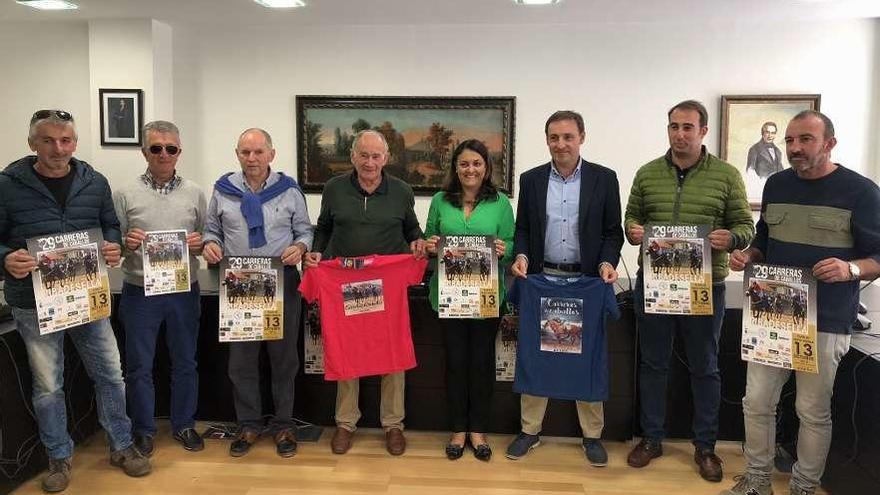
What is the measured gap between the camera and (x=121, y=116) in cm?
477

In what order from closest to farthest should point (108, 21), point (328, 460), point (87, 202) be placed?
point (87, 202)
point (328, 460)
point (108, 21)

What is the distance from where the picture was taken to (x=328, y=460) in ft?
9.32

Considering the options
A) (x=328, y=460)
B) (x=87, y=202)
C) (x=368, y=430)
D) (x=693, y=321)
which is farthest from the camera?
(x=368, y=430)

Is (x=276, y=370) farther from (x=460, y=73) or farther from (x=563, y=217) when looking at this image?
(x=460, y=73)

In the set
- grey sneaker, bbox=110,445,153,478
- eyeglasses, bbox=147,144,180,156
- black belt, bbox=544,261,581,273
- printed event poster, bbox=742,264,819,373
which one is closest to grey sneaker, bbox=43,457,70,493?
grey sneaker, bbox=110,445,153,478

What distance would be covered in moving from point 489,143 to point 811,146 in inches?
118

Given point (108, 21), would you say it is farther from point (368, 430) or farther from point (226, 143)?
point (368, 430)

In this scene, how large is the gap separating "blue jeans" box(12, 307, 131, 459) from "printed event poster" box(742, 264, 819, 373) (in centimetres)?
259

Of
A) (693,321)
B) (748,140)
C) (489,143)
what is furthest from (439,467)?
(748,140)

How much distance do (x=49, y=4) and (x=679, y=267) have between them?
454 cm

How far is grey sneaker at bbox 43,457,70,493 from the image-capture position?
2.53 m

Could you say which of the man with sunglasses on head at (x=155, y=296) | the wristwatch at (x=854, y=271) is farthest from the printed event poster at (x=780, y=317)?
the man with sunglasses on head at (x=155, y=296)

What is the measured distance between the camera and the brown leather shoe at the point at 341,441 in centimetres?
290

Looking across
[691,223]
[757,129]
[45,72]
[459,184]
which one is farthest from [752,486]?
[45,72]
